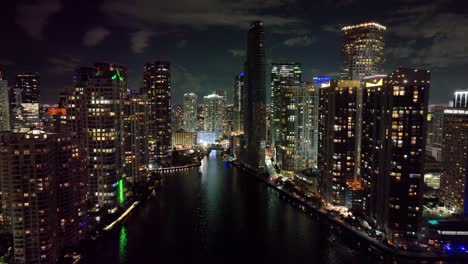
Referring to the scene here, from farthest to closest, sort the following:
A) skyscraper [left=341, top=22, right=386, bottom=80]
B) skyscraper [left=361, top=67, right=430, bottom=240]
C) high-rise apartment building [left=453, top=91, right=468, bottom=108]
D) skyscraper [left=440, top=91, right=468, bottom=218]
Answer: skyscraper [left=341, top=22, right=386, bottom=80] → high-rise apartment building [left=453, top=91, right=468, bottom=108] → skyscraper [left=440, top=91, right=468, bottom=218] → skyscraper [left=361, top=67, right=430, bottom=240]

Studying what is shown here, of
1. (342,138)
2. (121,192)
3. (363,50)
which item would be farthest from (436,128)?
(121,192)

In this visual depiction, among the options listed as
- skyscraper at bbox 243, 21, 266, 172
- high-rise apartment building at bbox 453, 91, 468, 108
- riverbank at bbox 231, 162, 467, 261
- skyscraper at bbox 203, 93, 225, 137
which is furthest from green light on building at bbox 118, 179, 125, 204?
skyscraper at bbox 203, 93, 225, 137

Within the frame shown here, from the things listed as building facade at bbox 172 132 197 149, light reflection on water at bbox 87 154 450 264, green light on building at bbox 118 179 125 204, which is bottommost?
light reflection on water at bbox 87 154 450 264

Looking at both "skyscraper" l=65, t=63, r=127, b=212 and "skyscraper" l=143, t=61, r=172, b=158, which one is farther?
"skyscraper" l=143, t=61, r=172, b=158

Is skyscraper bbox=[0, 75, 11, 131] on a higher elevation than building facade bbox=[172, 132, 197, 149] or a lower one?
higher

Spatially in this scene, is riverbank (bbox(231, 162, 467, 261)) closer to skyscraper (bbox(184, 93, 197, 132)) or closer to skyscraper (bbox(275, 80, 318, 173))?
skyscraper (bbox(275, 80, 318, 173))

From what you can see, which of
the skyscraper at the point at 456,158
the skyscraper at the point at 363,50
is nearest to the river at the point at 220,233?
the skyscraper at the point at 456,158

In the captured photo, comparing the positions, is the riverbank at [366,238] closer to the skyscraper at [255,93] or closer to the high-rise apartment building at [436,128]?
the skyscraper at [255,93]
